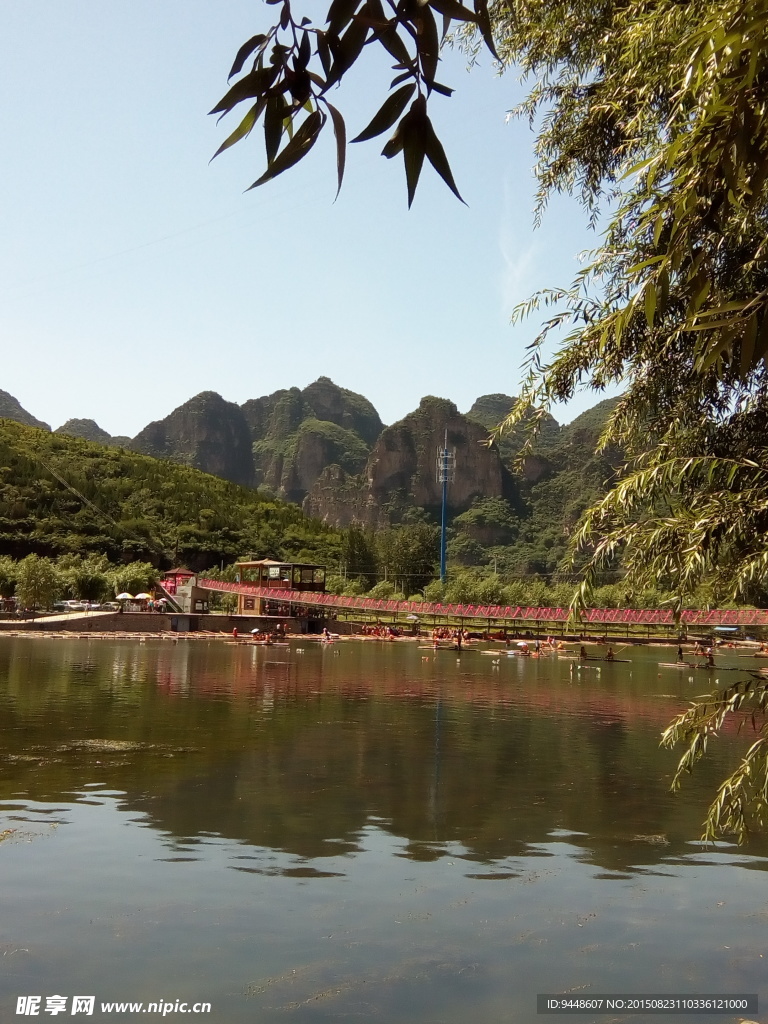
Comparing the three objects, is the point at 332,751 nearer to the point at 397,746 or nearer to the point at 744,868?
the point at 397,746

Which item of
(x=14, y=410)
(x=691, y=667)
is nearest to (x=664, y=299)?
(x=691, y=667)

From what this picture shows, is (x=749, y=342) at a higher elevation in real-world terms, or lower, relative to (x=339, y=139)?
lower

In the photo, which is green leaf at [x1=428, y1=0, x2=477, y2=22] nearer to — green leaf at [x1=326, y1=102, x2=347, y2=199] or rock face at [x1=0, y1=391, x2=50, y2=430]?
green leaf at [x1=326, y1=102, x2=347, y2=199]

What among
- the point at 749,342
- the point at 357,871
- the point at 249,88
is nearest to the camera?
the point at 249,88

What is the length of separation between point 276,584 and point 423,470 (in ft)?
305

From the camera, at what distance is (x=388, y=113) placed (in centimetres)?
137

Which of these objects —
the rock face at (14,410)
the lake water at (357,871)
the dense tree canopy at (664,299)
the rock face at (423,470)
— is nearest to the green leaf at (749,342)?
the dense tree canopy at (664,299)

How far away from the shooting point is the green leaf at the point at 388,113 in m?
1.36

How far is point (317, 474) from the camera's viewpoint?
19850 cm

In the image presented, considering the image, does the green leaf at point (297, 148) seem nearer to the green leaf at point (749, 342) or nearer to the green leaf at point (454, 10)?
the green leaf at point (454, 10)

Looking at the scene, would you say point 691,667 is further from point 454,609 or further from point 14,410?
point 14,410

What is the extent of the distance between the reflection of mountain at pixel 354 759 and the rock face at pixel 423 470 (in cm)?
12551

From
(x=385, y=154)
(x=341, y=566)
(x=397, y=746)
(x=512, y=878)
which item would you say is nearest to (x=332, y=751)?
(x=397, y=746)

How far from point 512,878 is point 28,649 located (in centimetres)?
3371
